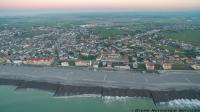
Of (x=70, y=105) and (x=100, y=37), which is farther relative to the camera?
(x=100, y=37)


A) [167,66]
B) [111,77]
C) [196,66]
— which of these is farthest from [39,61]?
[196,66]

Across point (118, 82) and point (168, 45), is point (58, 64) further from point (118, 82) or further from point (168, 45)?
point (168, 45)

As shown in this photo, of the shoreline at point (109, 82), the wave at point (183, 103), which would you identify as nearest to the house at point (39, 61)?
the shoreline at point (109, 82)

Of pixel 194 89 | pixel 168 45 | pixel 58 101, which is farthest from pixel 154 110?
pixel 168 45

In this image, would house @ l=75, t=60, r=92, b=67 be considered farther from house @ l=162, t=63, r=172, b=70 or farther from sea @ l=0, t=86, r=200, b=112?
sea @ l=0, t=86, r=200, b=112

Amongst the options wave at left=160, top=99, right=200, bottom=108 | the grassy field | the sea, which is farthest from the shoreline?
the grassy field
